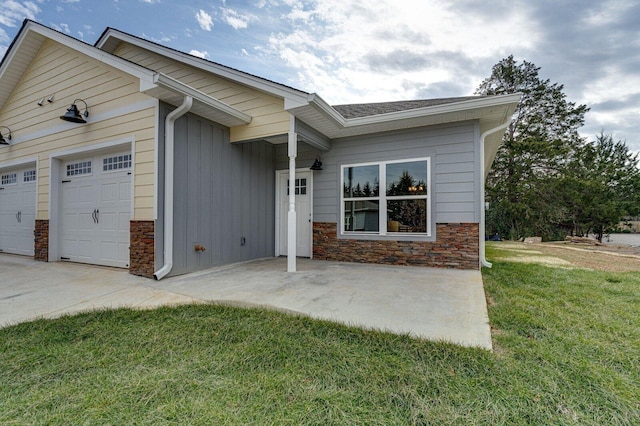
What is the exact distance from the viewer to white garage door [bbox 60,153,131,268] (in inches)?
203

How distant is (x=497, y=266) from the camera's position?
20.0 feet

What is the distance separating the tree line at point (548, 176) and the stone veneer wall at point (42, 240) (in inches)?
679

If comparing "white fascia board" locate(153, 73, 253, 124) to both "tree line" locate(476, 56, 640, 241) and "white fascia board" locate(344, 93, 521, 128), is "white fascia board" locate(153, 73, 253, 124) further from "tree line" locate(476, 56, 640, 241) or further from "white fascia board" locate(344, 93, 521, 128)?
"tree line" locate(476, 56, 640, 241)

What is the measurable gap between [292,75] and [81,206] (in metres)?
8.52

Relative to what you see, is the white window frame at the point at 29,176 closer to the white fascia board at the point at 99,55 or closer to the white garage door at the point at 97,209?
the white garage door at the point at 97,209

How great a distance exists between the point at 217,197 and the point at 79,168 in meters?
3.01

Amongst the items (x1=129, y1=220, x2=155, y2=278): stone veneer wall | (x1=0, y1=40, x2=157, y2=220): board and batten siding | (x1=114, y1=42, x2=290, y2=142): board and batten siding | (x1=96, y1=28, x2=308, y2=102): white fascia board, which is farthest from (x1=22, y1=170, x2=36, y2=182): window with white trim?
(x1=129, y1=220, x2=155, y2=278): stone veneer wall

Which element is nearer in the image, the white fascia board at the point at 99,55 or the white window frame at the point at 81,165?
the white fascia board at the point at 99,55

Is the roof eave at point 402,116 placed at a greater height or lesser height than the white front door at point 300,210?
greater

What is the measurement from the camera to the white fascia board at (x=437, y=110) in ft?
15.6

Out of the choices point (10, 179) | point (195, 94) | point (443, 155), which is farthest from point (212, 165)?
point (10, 179)

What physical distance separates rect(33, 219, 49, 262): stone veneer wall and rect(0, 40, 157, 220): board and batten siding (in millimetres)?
168

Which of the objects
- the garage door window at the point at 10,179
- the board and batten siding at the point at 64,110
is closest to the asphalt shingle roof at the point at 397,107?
the board and batten siding at the point at 64,110

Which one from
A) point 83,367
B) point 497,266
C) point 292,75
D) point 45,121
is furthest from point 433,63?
point 83,367
